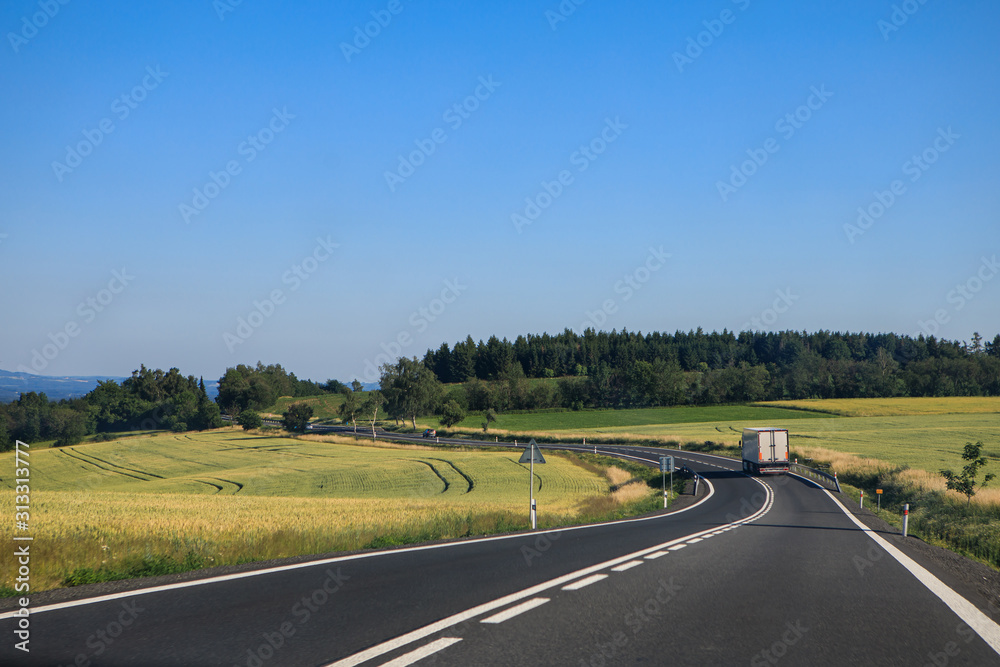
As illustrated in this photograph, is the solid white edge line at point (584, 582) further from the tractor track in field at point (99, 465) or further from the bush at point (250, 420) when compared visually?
the bush at point (250, 420)

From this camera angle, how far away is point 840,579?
31.3 feet

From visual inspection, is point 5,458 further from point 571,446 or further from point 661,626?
point 661,626

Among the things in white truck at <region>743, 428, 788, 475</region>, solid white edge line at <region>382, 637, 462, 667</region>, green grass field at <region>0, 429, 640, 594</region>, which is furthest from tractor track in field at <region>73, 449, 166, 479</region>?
solid white edge line at <region>382, 637, 462, 667</region>

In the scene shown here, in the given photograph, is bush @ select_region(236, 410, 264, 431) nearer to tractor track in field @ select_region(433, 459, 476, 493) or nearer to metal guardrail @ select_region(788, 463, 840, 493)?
tractor track in field @ select_region(433, 459, 476, 493)

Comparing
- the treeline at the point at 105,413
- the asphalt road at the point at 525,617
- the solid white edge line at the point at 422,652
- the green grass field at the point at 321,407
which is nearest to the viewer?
the solid white edge line at the point at 422,652

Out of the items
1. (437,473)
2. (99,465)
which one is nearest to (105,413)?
(99,465)

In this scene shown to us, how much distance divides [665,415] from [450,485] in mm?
82658

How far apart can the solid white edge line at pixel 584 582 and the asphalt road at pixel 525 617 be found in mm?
15

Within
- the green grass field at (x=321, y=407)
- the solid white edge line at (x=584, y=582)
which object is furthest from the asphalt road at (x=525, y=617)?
the green grass field at (x=321, y=407)

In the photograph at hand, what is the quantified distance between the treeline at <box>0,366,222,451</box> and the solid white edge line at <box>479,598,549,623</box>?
107149mm

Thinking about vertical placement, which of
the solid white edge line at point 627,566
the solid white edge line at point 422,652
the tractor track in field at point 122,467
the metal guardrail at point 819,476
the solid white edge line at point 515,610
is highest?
the solid white edge line at point 422,652

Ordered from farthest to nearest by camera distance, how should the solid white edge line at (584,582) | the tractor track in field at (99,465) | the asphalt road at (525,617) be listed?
the tractor track in field at (99,465)
the solid white edge line at (584,582)
the asphalt road at (525,617)

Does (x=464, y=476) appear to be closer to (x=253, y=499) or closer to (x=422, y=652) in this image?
(x=253, y=499)

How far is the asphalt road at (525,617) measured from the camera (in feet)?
17.6
